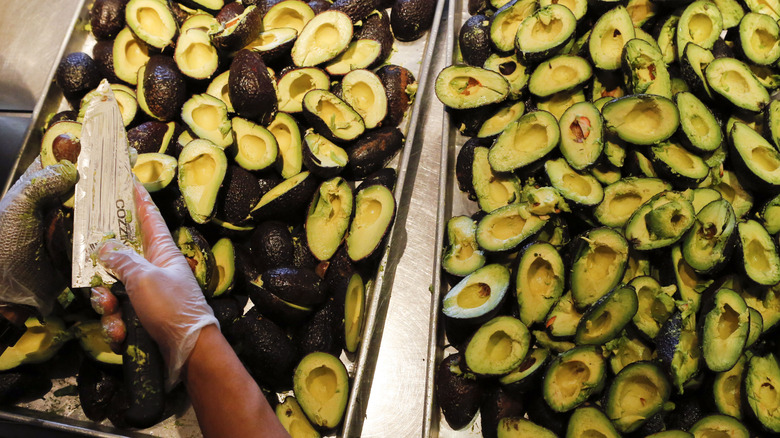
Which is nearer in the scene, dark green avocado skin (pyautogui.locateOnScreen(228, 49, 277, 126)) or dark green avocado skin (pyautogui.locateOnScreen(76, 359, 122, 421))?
dark green avocado skin (pyautogui.locateOnScreen(76, 359, 122, 421))

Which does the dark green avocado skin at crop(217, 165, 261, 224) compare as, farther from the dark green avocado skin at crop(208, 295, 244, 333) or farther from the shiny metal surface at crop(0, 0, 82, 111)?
the shiny metal surface at crop(0, 0, 82, 111)

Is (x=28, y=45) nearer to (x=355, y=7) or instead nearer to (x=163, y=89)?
(x=163, y=89)

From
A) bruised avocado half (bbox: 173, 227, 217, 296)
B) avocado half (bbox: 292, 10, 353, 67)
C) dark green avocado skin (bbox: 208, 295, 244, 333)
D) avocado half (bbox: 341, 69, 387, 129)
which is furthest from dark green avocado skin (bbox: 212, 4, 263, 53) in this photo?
dark green avocado skin (bbox: 208, 295, 244, 333)

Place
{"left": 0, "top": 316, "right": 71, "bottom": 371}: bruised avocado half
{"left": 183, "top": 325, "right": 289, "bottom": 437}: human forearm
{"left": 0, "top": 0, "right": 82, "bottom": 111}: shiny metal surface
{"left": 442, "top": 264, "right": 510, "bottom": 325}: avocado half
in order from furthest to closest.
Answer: {"left": 0, "top": 0, "right": 82, "bottom": 111}: shiny metal surface → {"left": 0, "top": 316, "right": 71, "bottom": 371}: bruised avocado half → {"left": 442, "top": 264, "right": 510, "bottom": 325}: avocado half → {"left": 183, "top": 325, "right": 289, "bottom": 437}: human forearm

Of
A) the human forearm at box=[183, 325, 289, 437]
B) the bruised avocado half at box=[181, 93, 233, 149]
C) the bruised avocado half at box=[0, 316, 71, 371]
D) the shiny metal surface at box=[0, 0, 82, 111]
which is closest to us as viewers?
the human forearm at box=[183, 325, 289, 437]

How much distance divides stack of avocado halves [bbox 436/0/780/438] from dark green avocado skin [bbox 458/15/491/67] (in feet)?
0.21

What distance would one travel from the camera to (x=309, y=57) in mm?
2035

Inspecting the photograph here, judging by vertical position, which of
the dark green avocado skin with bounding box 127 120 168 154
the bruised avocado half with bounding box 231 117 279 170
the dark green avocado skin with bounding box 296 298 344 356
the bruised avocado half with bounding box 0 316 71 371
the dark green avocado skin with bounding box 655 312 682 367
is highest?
the dark green avocado skin with bounding box 127 120 168 154

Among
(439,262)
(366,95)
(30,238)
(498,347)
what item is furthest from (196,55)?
(498,347)

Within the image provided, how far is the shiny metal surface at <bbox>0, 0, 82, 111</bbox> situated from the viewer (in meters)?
2.34

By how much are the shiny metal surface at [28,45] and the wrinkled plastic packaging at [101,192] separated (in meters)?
1.11

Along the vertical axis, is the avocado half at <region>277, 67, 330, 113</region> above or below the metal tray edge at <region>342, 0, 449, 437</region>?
above

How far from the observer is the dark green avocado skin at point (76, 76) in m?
2.01

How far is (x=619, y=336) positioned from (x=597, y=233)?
31 cm
